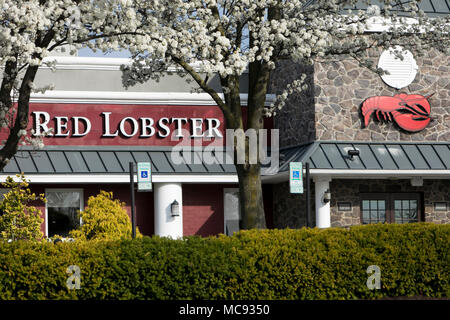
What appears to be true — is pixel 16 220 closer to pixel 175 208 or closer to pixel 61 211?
pixel 61 211

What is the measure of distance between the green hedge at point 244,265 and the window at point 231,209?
10.8m

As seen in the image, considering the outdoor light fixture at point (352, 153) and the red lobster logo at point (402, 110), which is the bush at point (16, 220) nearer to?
the outdoor light fixture at point (352, 153)

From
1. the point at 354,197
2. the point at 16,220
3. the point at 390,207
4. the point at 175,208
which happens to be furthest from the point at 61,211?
the point at 390,207

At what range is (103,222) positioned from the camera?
19.1m

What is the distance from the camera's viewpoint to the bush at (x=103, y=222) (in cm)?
1905

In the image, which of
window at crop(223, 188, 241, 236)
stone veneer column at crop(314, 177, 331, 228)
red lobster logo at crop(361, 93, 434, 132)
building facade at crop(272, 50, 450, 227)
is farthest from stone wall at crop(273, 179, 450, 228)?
red lobster logo at crop(361, 93, 434, 132)

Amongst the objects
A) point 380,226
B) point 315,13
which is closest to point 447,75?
point 315,13

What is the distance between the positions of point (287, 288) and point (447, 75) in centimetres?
1272

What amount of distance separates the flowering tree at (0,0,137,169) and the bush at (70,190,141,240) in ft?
22.5

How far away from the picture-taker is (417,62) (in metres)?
21.8

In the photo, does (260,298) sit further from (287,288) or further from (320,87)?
(320,87)

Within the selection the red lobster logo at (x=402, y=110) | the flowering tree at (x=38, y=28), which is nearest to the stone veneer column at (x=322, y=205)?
the red lobster logo at (x=402, y=110)

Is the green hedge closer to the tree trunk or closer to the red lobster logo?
the tree trunk

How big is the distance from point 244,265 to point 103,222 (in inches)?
335
